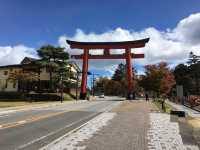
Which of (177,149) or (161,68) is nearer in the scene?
(177,149)

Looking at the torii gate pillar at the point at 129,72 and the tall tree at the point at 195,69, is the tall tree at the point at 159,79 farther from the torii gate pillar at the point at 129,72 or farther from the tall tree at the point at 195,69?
the tall tree at the point at 195,69

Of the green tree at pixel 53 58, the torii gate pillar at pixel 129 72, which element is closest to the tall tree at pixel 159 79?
the torii gate pillar at pixel 129 72

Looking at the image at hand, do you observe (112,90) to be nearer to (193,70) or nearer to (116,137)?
(193,70)

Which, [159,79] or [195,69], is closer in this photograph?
[159,79]

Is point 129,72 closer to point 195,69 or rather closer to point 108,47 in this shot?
point 108,47

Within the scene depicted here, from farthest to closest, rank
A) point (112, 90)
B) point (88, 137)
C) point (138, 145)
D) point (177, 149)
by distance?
point (112, 90) → point (88, 137) → point (138, 145) → point (177, 149)

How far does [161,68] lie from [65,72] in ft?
66.4

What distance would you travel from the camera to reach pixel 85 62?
54844 mm

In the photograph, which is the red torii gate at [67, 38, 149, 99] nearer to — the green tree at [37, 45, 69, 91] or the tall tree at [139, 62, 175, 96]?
the green tree at [37, 45, 69, 91]

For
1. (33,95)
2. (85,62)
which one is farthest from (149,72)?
(33,95)

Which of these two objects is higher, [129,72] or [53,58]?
[53,58]

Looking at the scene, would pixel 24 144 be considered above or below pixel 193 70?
below

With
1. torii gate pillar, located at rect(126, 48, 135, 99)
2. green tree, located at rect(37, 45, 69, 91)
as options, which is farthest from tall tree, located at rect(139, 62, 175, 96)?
green tree, located at rect(37, 45, 69, 91)

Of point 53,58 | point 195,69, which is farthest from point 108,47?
point 195,69
